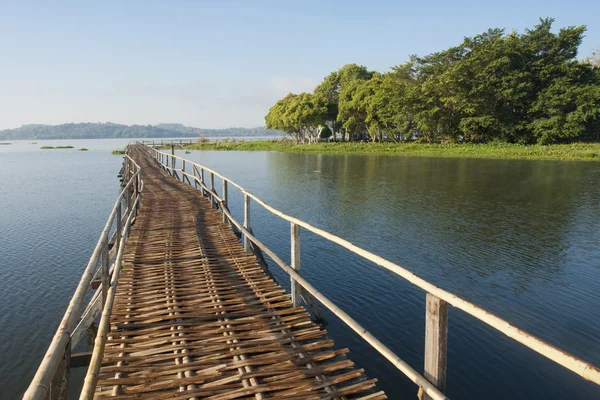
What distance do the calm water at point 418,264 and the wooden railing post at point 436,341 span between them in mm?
3602

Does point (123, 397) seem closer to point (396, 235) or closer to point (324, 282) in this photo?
point (324, 282)

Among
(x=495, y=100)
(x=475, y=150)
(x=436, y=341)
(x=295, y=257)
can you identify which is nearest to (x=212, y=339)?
(x=295, y=257)

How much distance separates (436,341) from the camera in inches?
135

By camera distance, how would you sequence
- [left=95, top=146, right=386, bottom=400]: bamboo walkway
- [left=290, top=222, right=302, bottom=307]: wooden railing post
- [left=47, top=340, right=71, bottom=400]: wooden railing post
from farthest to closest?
1. [left=290, top=222, right=302, bottom=307]: wooden railing post
2. [left=95, top=146, right=386, bottom=400]: bamboo walkway
3. [left=47, top=340, right=71, bottom=400]: wooden railing post

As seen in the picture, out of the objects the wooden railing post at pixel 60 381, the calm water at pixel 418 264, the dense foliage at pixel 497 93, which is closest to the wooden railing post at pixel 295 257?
the calm water at pixel 418 264

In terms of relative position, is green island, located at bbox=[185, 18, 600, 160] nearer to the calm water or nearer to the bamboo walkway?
the calm water

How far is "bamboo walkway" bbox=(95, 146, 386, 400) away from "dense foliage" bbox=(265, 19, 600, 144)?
51.6m

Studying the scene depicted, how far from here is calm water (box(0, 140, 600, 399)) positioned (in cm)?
756

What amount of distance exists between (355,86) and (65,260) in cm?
6285

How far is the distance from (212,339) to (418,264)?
28.7 ft

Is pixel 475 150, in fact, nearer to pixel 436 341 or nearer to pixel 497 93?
pixel 497 93

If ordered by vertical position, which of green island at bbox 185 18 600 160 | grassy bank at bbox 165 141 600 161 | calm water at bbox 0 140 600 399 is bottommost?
calm water at bbox 0 140 600 399

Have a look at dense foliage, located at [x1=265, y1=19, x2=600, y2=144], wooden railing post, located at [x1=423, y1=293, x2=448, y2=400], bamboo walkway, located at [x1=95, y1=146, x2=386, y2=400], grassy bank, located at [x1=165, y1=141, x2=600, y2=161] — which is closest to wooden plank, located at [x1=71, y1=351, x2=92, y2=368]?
bamboo walkway, located at [x1=95, y1=146, x2=386, y2=400]

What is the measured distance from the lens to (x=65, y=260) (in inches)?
521
